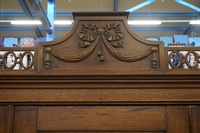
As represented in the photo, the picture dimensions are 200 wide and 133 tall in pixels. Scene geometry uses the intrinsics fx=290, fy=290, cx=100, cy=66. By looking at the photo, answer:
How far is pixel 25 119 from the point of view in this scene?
44.2 inches

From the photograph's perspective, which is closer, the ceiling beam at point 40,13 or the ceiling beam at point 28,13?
the ceiling beam at point 40,13

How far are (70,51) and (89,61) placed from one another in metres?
0.09

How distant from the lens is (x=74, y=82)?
1136mm

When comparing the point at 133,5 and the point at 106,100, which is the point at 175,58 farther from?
the point at 133,5

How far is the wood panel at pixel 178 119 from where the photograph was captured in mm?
1102

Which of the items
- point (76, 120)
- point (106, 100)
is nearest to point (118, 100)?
point (106, 100)

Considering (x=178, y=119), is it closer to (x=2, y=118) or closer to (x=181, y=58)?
(x=181, y=58)

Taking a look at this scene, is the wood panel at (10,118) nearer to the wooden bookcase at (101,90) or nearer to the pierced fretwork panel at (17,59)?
the wooden bookcase at (101,90)

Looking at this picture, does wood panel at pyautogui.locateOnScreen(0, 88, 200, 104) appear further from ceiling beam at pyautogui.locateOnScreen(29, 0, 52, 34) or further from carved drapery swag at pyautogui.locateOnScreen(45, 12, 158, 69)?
ceiling beam at pyautogui.locateOnScreen(29, 0, 52, 34)

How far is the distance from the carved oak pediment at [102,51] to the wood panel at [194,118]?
0.20 m

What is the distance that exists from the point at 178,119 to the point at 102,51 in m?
0.40

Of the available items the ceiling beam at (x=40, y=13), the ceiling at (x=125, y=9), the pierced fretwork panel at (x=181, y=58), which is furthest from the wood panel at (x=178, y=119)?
the ceiling at (x=125, y=9)

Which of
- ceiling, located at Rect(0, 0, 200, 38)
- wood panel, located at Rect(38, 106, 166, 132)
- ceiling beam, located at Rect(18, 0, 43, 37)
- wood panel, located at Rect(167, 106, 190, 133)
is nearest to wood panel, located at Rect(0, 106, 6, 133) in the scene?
wood panel, located at Rect(38, 106, 166, 132)

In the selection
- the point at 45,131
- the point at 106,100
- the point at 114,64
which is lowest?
the point at 45,131
